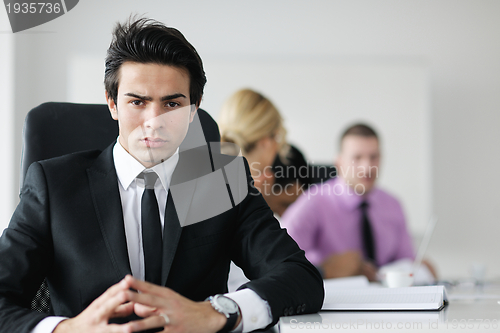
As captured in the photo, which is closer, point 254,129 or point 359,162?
point 254,129

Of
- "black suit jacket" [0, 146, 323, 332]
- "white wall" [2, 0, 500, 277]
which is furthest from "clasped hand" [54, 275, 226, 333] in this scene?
"white wall" [2, 0, 500, 277]

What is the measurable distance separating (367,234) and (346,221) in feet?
0.55

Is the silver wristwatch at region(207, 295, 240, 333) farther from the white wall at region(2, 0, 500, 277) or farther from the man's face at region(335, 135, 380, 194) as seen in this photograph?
the white wall at region(2, 0, 500, 277)

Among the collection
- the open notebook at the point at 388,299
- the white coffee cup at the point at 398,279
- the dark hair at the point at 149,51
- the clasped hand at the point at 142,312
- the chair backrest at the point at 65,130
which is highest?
the dark hair at the point at 149,51

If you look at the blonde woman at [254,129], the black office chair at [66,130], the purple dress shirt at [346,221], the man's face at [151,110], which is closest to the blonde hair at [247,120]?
the blonde woman at [254,129]

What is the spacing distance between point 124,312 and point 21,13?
2.83 meters

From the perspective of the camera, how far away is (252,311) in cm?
90

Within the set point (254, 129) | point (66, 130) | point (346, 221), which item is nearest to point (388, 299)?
point (66, 130)

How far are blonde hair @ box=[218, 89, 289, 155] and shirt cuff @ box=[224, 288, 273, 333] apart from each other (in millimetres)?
1599

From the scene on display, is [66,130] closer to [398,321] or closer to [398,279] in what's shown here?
[398,321]

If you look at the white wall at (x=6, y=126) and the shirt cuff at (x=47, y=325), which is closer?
the shirt cuff at (x=47, y=325)

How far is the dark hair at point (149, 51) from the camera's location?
1158 millimetres

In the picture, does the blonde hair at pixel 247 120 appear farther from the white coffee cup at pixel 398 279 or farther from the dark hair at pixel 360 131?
the white coffee cup at pixel 398 279

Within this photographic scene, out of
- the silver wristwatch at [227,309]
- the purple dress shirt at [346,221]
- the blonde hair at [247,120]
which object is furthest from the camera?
the purple dress shirt at [346,221]
